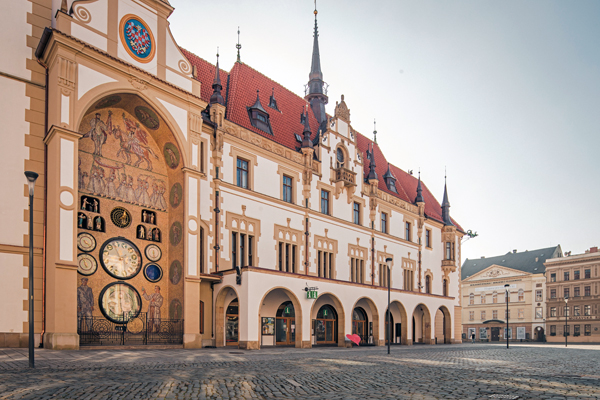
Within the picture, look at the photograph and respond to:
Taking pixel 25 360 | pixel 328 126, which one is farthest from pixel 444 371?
pixel 328 126

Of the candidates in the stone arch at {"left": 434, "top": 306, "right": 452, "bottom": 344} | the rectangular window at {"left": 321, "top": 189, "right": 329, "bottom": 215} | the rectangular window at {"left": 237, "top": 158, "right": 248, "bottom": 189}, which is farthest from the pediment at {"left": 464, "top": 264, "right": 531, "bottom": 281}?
the rectangular window at {"left": 237, "top": 158, "right": 248, "bottom": 189}

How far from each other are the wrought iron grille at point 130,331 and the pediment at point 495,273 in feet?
248

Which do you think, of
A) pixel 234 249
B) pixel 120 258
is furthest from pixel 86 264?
pixel 234 249

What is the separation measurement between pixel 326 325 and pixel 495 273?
210 feet

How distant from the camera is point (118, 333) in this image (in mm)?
19703

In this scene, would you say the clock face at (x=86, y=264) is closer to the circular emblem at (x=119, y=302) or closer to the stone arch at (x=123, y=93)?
the circular emblem at (x=119, y=302)

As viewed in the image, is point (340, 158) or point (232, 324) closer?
point (232, 324)

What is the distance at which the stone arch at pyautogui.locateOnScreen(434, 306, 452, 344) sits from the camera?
42.0 m

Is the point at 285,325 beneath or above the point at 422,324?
above

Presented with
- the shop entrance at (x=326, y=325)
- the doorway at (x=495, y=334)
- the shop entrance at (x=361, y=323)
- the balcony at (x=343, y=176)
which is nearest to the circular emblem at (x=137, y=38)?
the balcony at (x=343, y=176)

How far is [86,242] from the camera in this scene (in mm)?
19781

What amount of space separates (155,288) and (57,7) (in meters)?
12.1

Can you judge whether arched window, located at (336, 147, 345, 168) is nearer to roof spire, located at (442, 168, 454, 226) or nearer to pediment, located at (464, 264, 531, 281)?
roof spire, located at (442, 168, 454, 226)

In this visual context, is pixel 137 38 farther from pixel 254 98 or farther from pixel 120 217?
pixel 254 98
